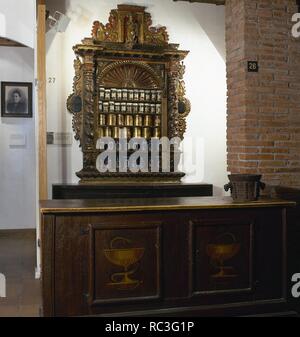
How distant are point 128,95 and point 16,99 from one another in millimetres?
2070

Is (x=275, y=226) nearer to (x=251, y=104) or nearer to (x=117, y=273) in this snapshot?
(x=117, y=273)

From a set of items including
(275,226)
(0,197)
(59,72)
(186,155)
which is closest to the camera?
(275,226)

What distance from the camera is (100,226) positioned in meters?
3.15

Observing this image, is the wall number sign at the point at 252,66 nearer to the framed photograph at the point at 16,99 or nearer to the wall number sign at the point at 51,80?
the wall number sign at the point at 51,80

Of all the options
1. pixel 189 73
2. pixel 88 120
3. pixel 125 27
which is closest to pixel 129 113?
pixel 88 120

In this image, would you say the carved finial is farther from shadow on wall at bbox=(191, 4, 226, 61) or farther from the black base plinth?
the black base plinth

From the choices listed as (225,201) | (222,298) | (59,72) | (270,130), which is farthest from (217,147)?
(222,298)

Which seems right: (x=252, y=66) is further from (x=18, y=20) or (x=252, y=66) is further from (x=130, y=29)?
(x=18, y=20)

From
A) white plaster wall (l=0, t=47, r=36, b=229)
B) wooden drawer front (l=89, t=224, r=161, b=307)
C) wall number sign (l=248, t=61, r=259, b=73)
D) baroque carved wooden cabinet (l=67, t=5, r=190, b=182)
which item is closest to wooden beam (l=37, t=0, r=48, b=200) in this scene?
baroque carved wooden cabinet (l=67, t=5, r=190, b=182)

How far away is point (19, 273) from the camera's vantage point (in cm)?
493

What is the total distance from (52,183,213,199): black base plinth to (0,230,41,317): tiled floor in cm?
91

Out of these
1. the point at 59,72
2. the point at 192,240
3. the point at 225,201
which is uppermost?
the point at 59,72

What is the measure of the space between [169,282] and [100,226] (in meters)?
0.65

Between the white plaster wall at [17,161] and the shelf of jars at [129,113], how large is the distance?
174cm
